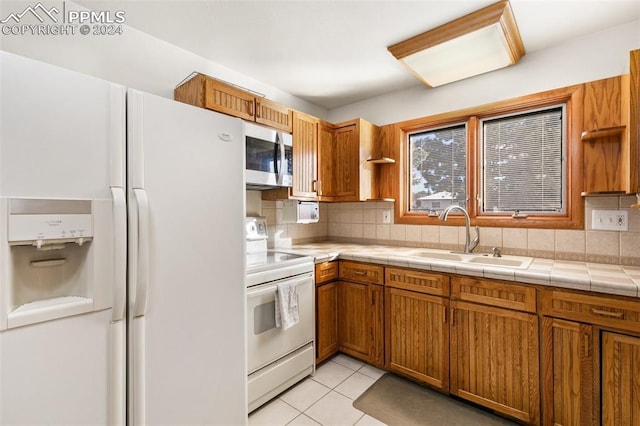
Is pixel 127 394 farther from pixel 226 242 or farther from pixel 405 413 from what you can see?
pixel 405 413

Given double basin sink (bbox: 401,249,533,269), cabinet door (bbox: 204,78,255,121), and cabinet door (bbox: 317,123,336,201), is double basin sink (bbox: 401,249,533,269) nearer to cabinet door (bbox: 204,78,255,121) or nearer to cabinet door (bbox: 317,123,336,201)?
cabinet door (bbox: 317,123,336,201)

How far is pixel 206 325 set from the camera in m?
1.33

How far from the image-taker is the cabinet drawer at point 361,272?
2.18 metres

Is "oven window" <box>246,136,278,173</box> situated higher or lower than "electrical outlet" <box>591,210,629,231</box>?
higher

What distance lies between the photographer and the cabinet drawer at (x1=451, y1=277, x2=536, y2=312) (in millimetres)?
1591

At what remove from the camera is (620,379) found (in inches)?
53.5

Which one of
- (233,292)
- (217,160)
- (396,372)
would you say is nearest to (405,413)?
(396,372)

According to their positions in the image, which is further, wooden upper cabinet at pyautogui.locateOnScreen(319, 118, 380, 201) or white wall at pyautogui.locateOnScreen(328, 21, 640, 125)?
wooden upper cabinet at pyautogui.locateOnScreen(319, 118, 380, 201)

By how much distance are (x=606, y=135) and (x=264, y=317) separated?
2420 millimetres

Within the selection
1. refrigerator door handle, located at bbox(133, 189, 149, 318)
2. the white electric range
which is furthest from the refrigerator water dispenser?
the white electric range

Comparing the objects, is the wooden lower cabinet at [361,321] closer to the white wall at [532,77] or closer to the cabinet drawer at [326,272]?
the cabinet drawer at [326,272]

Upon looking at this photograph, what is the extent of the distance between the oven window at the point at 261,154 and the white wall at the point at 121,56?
681 mm

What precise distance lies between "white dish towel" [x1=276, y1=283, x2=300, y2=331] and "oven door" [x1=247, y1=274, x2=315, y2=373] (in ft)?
0.10

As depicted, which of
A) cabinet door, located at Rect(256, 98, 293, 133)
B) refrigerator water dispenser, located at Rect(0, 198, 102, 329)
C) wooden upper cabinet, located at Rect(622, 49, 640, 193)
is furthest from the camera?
cabinet door, located at Rect(256, 98, 293, 133)
